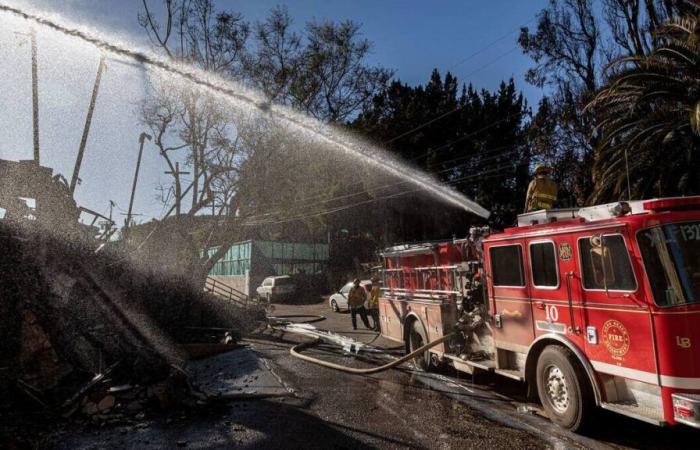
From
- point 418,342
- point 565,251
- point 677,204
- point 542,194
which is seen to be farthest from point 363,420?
point 677,204

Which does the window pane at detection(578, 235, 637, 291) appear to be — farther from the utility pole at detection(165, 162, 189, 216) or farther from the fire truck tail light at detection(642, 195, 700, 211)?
the utility pole at detection(165, 162, 189, 216)

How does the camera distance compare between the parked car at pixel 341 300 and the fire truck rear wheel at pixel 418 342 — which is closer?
the fire truck rear wheel at pixel 418 342

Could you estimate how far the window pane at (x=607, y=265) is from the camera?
496cm

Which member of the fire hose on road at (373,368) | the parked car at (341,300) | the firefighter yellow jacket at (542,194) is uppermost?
the firefighter yellow jacket at (542,194)

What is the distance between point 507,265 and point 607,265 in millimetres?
1758

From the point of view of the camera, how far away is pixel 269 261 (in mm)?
37031

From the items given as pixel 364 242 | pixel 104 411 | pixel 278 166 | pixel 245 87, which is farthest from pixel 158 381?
pixel 364 242

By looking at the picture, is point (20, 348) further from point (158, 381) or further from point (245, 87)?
point (245, 87)

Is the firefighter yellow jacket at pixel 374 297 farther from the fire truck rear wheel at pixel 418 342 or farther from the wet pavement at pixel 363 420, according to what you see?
the wet pavement at pixel 363 420

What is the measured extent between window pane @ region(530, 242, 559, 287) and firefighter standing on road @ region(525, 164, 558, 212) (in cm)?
117

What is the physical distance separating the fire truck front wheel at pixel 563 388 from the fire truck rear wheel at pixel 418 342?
2.95 metres

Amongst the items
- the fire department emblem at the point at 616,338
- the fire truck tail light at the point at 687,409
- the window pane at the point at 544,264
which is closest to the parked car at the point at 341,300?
the window pane at the point at 544,264

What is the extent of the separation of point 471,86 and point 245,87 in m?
15.8

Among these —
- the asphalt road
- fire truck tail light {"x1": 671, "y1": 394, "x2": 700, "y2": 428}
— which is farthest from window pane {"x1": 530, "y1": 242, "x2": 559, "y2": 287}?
fire truck tail light {"x1": 671, "y1": 394, "x2": 700, "y2": 428}
